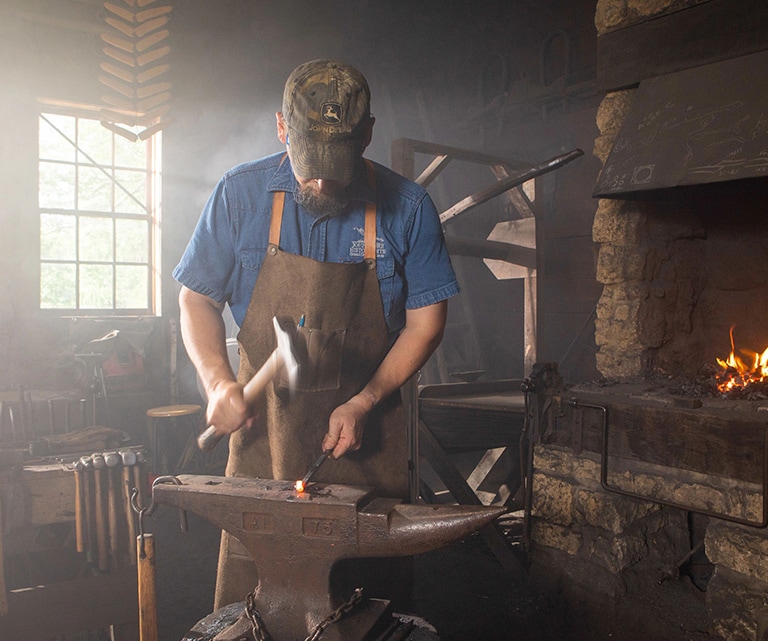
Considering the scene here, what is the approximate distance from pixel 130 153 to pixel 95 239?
0.99 metres

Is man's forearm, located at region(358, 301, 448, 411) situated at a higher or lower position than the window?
lower

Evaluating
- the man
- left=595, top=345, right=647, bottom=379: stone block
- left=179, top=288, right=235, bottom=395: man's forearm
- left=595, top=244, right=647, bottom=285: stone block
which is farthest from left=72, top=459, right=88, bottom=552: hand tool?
left=595, top=244, right=647, bottom=285: stone block

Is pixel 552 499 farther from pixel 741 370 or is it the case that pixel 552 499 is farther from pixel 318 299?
pixel 318 299

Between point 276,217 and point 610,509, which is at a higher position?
point 276,217

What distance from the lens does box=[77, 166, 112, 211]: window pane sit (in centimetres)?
674

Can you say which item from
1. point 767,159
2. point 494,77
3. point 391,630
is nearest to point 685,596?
point 767,159

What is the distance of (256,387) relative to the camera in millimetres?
1919

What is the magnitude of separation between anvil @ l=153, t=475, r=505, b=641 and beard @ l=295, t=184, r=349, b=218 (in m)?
0.81

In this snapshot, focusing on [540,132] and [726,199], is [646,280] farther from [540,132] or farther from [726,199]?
[540,132]

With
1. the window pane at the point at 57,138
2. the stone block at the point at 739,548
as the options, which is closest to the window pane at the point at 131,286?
the window pane at the point at 57,138

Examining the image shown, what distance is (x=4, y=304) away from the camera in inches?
245

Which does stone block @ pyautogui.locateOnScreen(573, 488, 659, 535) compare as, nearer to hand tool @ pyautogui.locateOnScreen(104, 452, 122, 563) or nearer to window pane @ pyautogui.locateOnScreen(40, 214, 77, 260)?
hand tool @ pyautogui.locateOnScreen(104, 452, 122, 563)

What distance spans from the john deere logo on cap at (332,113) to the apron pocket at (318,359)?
56 centimetres

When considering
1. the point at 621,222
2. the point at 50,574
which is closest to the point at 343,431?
the point at 621,222
